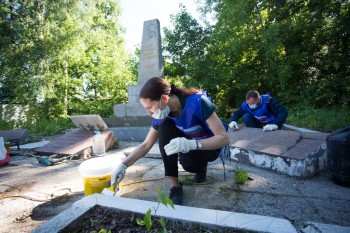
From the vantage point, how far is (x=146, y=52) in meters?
8.46

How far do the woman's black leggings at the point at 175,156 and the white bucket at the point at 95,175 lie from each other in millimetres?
567

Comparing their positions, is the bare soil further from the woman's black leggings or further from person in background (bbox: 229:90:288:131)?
person in background (bbox: 229:90:288:131)

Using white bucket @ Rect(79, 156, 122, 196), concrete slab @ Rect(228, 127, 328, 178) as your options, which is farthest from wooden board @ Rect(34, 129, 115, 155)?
concrete slab @ Rect(228, 127, 328, 178)

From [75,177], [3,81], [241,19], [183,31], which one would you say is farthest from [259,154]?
[3,81]

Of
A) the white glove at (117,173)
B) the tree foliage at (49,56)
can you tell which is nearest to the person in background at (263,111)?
the white glove at (117,173)

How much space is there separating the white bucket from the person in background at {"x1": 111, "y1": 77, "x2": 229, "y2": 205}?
106 mm

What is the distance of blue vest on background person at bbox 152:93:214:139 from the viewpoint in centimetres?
207

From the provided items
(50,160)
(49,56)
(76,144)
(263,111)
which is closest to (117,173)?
(50,160)

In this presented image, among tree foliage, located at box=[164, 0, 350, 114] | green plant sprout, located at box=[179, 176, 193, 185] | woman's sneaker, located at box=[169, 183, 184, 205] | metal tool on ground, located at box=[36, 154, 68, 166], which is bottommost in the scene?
metal tool on ground, located at box=[36, 154, 68, 166]

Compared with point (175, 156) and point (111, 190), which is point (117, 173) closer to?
point (111, 190)

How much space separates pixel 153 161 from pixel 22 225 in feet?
7.15

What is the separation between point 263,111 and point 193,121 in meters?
2.53

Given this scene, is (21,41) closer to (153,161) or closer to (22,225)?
(153,161)

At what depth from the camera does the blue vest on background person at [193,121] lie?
6.81 feet
